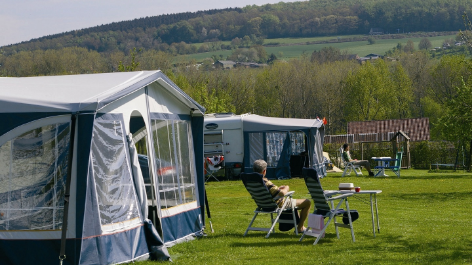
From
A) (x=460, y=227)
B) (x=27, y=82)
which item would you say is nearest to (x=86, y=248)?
(x=27, y=82)

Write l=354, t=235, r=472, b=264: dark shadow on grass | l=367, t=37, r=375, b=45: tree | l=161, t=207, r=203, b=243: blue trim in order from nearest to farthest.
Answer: l=354, t=235, r=472, b=264: dark shadow on grass → l=161, t=207, r=203, b=243: blue trim → l=367, t=37, r=375, b=45: tree

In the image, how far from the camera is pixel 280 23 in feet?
433

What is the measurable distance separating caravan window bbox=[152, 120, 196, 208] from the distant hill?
103m

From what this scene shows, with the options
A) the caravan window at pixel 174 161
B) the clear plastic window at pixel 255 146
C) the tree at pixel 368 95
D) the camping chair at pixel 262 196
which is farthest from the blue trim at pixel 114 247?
the tree at pixel 368 95

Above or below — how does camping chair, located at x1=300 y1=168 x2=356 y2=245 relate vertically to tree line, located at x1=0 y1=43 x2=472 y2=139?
below

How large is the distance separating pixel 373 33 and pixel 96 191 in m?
126

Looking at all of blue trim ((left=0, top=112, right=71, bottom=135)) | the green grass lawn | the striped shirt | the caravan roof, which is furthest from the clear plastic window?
blue trim ((left=0, top=112, right=71, bottom=135))

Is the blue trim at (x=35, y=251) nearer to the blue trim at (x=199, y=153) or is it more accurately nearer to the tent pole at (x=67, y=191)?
the tent pole at (x=67, y=191)

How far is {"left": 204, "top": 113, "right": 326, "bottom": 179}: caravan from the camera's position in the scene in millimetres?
19766

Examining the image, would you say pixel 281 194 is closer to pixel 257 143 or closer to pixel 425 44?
pixel 257 143

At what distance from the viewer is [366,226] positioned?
9062mm

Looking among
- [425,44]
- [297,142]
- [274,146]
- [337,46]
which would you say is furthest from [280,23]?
[274,146]

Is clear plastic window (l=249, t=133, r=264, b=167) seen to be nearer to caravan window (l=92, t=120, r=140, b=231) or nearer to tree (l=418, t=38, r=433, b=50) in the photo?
caravan window (l=92, t=120, r=140, b=231)

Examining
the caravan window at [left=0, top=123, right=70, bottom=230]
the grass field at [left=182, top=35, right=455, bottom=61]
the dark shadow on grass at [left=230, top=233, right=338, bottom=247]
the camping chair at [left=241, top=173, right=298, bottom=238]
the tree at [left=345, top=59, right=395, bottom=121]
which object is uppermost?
the grass field at [left=182, top=35, right=455, bottom=61]
